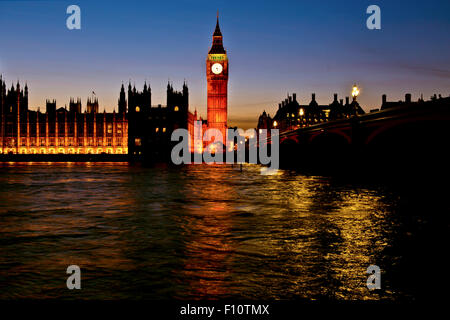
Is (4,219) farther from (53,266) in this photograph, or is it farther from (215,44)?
(215,44)

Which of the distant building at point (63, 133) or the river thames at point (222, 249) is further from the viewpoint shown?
the distant building at point (63, 133)

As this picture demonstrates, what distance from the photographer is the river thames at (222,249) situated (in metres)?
7.00

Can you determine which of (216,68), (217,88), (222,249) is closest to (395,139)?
(222,249)

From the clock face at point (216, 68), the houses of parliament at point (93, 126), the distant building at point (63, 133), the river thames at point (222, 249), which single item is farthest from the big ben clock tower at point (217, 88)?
the river thames at point (222, 249)

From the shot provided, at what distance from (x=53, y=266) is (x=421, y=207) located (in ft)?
47.0

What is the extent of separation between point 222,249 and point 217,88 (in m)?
151

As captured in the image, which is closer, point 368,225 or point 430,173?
point 368,225

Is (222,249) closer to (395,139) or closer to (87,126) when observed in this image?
(395,139)

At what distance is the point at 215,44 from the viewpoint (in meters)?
176

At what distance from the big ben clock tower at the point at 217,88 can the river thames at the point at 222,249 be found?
5371 inches

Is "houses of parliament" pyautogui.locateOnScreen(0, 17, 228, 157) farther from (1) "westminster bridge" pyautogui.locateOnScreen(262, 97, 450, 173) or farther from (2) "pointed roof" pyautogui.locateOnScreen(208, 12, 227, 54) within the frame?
(1) "westminster bridge" pyautogui.locateOnScreen(262, 97, 450, 173)

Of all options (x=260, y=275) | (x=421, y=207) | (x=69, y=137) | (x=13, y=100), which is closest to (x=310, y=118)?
(x=69, y=137)

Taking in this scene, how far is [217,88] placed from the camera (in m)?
158

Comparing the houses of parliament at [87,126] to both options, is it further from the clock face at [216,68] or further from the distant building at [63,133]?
the clock face at [216,68]
